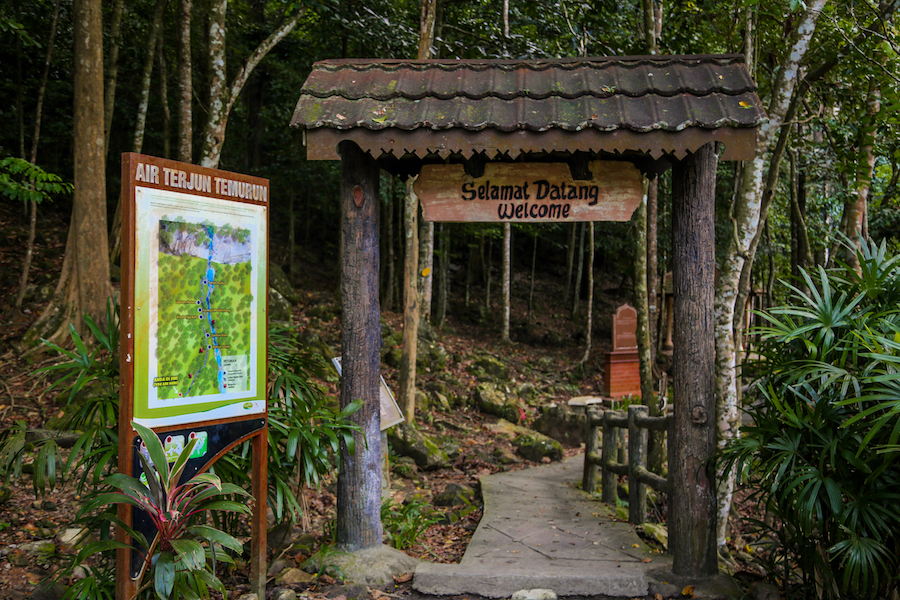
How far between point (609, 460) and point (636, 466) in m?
0.72

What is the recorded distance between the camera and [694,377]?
4.12m

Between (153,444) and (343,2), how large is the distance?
10290mm

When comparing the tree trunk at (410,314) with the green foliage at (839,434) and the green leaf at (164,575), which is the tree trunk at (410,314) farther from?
the green leaf at (164,575)

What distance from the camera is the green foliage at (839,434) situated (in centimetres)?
300

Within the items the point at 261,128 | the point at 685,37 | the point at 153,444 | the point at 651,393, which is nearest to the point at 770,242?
the point at 685,37

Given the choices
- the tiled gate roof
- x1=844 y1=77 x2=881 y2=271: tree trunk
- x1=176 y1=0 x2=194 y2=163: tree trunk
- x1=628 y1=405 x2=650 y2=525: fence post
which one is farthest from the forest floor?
x1=844 y1=77 x2=881 y2=271: tree trunk

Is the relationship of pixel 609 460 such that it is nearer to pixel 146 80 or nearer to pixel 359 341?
pixel 359 341

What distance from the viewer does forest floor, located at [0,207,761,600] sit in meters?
4.46

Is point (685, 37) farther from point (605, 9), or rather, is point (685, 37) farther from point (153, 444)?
point (153, 444)

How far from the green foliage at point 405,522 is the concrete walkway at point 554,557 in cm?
49

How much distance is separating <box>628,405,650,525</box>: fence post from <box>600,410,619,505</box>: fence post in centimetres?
55

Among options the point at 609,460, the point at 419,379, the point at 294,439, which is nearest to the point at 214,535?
the point at 294,439

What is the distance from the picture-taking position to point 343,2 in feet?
36.4

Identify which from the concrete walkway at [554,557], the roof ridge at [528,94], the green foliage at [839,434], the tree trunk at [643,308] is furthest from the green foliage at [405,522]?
the roof ridge at [528,94]
